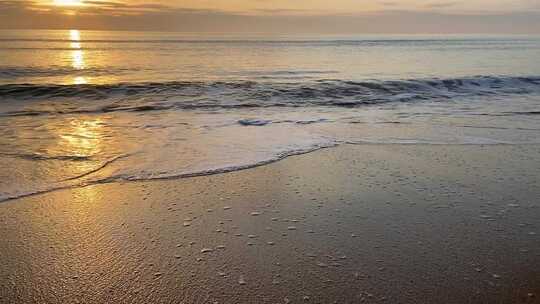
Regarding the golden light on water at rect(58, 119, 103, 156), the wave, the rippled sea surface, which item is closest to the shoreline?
the rippled sea surface

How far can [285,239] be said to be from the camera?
→ 3479 mm

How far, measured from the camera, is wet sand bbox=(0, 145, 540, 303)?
2756 mm

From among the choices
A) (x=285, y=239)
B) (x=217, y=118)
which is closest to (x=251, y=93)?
(x=217, y=118)

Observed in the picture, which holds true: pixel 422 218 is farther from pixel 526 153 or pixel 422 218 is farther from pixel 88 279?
pixel 526 153

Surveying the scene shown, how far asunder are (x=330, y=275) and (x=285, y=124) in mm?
6049

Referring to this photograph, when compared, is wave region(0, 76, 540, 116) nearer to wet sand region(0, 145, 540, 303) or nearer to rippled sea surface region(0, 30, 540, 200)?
rippled sea surface region(0, 30, 540, 200)

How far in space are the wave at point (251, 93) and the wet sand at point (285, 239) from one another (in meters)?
6.92

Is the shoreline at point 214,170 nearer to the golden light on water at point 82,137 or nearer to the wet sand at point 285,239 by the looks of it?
the wet sand at point 285,239

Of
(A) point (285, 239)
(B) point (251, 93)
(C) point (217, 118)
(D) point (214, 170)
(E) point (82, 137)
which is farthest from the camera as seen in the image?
(B) point (251, 93)

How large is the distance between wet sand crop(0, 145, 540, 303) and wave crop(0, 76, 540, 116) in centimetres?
692

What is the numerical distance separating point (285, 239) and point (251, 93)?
1073cm

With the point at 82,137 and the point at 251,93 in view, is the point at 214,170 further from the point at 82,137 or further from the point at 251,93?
the point at 251,93

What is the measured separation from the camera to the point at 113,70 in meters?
21.0

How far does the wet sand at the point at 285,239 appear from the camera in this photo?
2.76m
